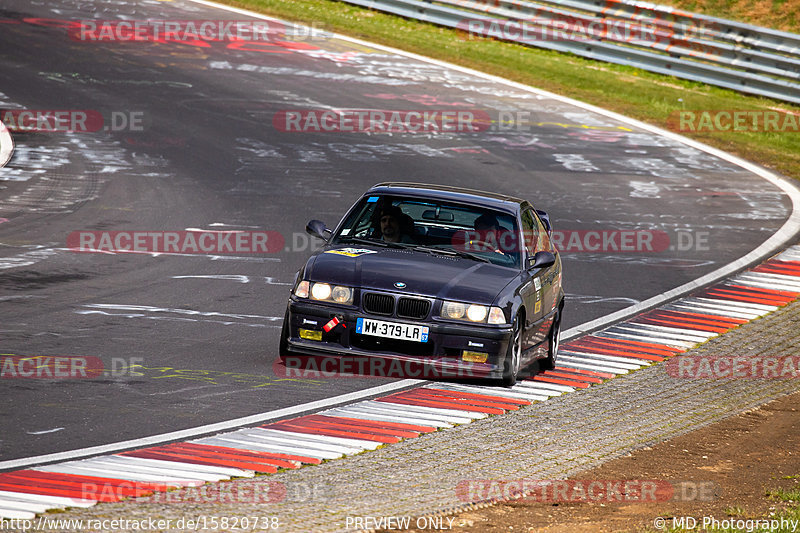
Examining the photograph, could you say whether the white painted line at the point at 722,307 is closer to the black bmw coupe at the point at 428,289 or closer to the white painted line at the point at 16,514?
the black bmw coupe at the point at 428,289

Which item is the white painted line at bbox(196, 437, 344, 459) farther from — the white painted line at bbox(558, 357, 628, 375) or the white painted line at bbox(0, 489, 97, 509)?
the white painted line at bbox(558, 357, 628, 375)

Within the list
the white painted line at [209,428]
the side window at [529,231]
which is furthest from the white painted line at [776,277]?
the white painted line at [209,428]

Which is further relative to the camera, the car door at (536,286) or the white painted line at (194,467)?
the car door at (536,286)

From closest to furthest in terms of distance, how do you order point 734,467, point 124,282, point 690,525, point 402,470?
point 690,525 < point 402,470 < point 734,467 < point 124,282

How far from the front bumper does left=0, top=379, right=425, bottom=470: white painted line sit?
38cm

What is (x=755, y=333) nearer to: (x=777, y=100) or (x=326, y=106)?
(x=326, y=106)

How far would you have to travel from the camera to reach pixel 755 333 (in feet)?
44.3

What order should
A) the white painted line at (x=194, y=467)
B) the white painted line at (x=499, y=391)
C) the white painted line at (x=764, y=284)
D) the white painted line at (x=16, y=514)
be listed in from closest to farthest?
the white painted line at (x=16, y=514)
the white painted line at (x=194, y=467)
the white painted line at (x=499, y=391)
the white painted line at (x=764, y=284)

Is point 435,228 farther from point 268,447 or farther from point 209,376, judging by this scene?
point 268,447

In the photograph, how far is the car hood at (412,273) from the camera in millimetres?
10023

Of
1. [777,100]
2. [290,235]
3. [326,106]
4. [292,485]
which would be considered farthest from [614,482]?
[777,100]

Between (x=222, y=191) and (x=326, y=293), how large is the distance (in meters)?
8.95

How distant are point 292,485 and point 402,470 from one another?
2.80 ft

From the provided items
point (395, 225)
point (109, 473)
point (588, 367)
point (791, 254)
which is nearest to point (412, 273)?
point (395, 225)
